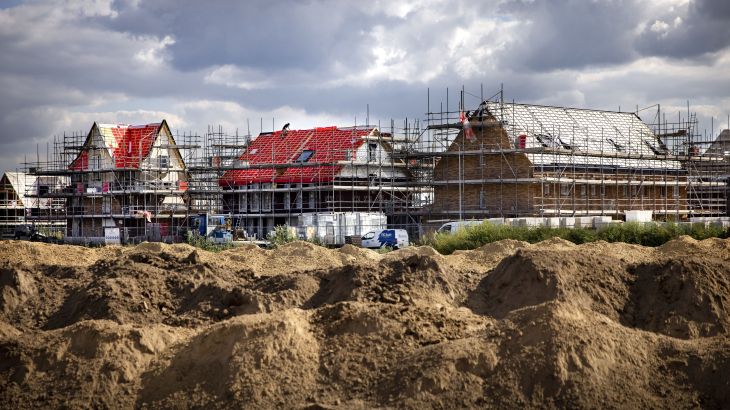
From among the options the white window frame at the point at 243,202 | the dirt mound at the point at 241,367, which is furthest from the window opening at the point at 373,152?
the dirt mound at the point at 241,367

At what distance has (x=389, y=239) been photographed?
34.0 meters

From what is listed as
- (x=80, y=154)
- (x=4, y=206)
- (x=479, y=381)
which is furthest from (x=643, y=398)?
(x=4, y=206)

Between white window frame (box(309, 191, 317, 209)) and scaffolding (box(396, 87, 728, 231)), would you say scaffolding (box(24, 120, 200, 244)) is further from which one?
scaffolding (box(396, 87, 728, 231))

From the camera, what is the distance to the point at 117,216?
4716 cm

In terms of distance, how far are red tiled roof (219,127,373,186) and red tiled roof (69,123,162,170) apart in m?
6.81

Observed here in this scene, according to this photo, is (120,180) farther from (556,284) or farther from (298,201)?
(556,284)

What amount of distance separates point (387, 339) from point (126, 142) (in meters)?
47.2

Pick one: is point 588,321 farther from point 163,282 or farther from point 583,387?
point 163,282

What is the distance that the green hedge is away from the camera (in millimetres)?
25375

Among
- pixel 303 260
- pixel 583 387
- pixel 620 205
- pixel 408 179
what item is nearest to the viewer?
pixel 583 387

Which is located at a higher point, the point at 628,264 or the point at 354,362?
the point at 628,264

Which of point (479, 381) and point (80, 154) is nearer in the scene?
point (479, 381)

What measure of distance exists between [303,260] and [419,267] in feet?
28.5

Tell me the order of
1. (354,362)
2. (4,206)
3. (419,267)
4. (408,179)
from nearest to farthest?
(354,362)
(419,267)
(408,179)
(4,206)
